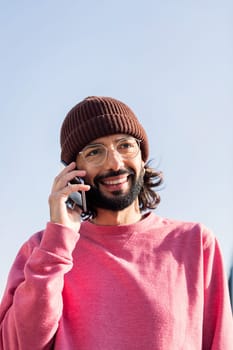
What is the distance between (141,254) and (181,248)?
273 mm

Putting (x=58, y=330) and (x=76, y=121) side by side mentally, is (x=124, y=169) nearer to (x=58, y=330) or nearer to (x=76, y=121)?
(x=76, y=121)

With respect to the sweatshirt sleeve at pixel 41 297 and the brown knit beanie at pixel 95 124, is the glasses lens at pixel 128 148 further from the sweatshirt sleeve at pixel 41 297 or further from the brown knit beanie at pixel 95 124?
the sweatshirt sleeve at pixel 41 297

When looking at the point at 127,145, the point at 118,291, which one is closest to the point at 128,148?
the point at 127,145

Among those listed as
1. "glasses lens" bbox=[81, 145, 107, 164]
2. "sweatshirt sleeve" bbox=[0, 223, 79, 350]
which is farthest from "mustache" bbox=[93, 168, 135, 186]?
"sweatshirt sleeve" bbox=[0, 223, 79, 350]

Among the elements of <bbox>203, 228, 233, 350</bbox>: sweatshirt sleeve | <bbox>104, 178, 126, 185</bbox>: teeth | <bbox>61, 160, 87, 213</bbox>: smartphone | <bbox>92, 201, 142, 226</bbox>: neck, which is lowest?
<bbox>203, 228, 233, 350</bbox>: sweatshirt sleeve

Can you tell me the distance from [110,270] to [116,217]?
452 mm

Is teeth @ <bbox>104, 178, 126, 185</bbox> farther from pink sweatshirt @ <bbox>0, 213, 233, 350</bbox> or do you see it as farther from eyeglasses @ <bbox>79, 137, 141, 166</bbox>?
pink sweatshirt @ <bbox>0, 213, 233, 350</bbox>

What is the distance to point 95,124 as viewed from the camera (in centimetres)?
473

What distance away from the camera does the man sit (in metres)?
4.04

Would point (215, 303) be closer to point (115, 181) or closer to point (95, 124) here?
point (115, 181)

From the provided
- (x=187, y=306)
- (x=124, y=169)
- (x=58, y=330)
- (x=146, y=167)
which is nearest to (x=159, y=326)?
(x=187, y=306)

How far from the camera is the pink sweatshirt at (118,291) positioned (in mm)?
4027

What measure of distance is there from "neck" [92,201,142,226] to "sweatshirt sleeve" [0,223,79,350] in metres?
0.49

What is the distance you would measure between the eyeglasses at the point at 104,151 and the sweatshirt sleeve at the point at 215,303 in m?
0.77
